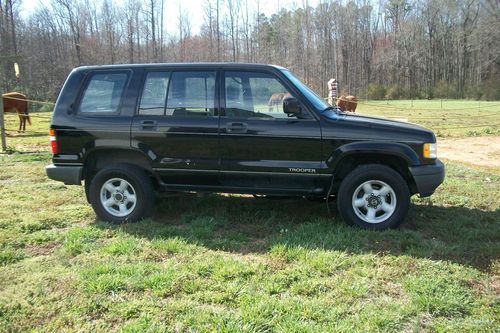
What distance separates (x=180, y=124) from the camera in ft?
17.3

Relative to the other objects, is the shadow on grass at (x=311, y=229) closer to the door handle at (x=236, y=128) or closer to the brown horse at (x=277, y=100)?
the door handle at (x=236, y=128)

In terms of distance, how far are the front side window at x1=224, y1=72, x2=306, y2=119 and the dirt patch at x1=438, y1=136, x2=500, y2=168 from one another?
6.70 meters

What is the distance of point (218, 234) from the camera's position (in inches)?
203

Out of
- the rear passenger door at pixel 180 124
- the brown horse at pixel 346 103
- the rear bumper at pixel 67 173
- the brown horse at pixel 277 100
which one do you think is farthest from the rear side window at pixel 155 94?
the brown horse at pixel 346 103

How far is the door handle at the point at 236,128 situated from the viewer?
516 centimetres

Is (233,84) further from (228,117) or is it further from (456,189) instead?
(456,189)

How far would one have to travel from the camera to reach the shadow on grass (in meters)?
4.58

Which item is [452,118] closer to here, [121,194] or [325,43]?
[121,194]

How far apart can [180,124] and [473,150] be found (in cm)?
948

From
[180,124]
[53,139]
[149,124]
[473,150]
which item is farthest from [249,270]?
[473,150]

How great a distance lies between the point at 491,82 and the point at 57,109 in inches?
2271

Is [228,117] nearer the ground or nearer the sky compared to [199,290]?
nearer the sky

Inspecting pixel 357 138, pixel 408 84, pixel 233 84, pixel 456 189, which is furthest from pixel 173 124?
pixel 408 84

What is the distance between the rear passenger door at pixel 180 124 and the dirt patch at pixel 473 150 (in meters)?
7.24
